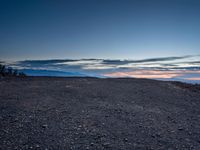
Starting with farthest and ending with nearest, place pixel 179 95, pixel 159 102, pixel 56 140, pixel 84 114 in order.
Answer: pixel 179 95 → pixel 159 102 → pixel 84 114 → pixel 56 140

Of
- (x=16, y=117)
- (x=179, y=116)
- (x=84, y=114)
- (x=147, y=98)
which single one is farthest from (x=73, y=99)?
(x=179, y=116)

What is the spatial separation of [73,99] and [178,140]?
6392mm

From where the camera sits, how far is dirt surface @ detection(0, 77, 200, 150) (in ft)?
21.9

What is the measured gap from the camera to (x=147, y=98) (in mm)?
13570

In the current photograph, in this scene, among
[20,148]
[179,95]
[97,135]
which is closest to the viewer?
[20,148]

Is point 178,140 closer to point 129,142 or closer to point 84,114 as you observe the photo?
point 129,142

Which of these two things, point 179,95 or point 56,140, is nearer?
point 56,140

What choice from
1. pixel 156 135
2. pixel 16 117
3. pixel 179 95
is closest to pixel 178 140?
pixel 156 135

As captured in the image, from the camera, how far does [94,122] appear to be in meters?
8.38

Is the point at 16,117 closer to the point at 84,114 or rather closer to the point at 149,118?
the point at 84,114

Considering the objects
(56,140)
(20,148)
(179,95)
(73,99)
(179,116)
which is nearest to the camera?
(20,148)

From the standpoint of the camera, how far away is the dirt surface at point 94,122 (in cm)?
666

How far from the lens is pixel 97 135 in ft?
23.5

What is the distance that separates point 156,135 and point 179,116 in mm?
3206
